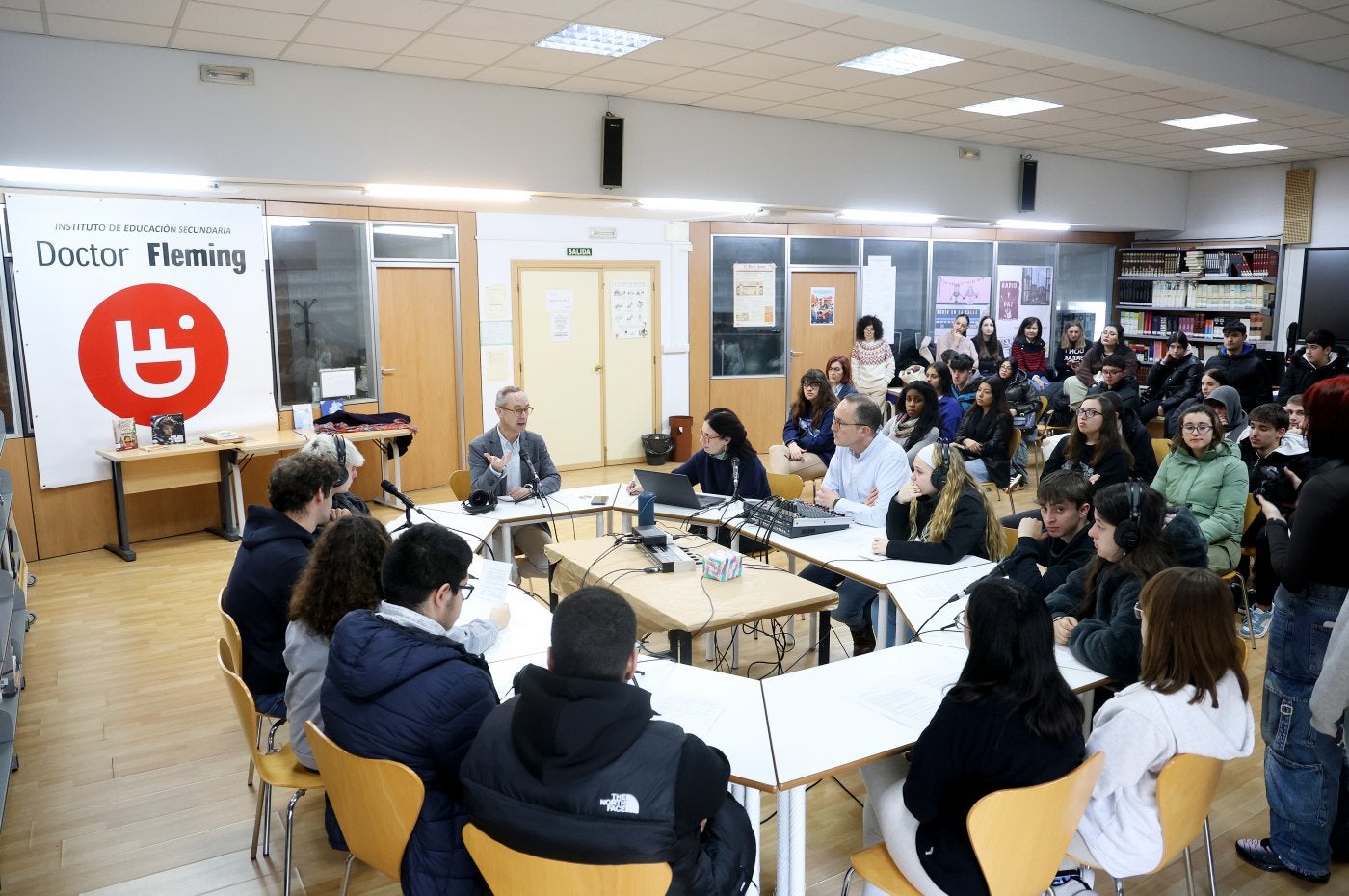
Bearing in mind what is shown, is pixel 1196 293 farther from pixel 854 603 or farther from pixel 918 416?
pixel 854 603

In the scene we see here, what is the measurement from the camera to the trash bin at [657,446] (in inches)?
398

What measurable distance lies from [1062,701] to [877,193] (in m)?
6.50

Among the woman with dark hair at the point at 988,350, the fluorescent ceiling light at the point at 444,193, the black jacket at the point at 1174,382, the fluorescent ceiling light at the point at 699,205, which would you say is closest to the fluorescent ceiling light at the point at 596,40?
the fluorescent ceiling light at the point at 444,193

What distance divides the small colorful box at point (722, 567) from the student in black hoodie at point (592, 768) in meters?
1.83

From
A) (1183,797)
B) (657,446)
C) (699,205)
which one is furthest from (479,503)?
(657,446)

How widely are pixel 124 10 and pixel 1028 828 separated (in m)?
5.07

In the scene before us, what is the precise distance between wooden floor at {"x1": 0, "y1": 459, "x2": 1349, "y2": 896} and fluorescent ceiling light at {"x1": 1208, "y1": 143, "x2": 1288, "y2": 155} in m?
6.36

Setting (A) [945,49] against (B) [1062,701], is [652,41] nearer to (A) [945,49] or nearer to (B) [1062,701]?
→ (A) [945,49]

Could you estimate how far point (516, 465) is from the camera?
5.61 m

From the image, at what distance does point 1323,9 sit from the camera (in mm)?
5023

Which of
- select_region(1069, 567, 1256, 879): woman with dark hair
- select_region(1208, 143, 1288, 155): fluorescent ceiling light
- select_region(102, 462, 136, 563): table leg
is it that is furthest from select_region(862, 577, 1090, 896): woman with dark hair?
select_region(1208, 143, 1288, 155): fluorescent ceiling light

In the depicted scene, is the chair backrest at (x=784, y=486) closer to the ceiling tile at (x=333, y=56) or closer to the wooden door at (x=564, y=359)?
the ceiling tile at (x=333, y=56)

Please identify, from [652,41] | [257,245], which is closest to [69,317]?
[257,245]

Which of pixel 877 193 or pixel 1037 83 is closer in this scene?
pixel 1037 83
